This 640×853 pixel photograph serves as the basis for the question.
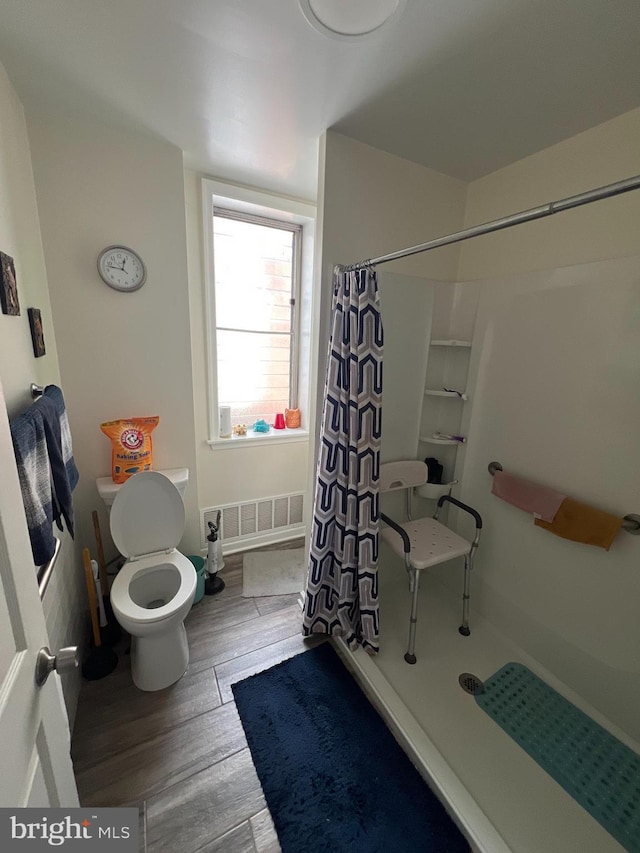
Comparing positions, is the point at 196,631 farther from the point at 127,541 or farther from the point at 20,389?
the point at 20,389

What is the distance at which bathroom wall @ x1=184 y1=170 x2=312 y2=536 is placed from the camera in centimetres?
199

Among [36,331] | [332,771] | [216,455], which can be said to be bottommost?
[332,771]

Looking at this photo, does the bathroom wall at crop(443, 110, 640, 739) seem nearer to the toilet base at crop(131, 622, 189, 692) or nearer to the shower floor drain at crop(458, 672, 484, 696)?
the shower floor drain at crop(458, 672, 484, 696)

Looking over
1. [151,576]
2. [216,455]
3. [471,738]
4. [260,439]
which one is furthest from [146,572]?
[471,738]

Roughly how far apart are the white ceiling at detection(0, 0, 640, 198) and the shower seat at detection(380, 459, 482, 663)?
1.61 m

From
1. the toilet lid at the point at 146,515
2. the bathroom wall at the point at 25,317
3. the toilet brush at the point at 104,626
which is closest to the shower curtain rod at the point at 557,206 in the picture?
the bathroom wall at the point at 25,317

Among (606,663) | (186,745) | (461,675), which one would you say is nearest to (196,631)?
(186,745)

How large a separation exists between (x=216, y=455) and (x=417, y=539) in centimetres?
143

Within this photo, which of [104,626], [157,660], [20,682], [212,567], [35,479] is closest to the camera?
[20,682]

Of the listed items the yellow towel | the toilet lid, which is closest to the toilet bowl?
the toilet lid

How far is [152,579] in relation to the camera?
172 centimetres

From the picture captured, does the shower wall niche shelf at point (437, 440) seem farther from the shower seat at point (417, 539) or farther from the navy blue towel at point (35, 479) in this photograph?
the navy blue towel at point (35, 479)

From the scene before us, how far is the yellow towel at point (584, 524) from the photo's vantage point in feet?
4.45

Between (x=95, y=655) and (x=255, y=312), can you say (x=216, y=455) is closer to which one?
(x=255, y=312)
